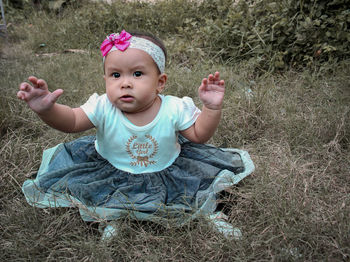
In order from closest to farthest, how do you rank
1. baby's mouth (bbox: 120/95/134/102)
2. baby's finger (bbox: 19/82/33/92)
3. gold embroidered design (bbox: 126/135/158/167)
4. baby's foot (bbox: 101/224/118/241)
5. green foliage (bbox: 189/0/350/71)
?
baby's finger (bbox: 19/82/33/92) < baby's foot (bbox: 101/224/118/241) < baby's mouth (bbox: 120/95/134/102) < gold embroidered design (bbox: 126/135/158/167) < green foliage (bbox: 189/0/350/71)

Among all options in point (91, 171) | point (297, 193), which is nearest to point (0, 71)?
point (91, 171)

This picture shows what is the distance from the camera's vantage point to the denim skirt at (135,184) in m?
1.74

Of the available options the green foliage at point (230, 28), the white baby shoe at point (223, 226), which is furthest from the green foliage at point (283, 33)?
the white baby shoe at point (223, 226)

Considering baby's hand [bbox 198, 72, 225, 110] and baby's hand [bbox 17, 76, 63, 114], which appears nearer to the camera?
baby's hand [bbox 17, 76, 63, 114]

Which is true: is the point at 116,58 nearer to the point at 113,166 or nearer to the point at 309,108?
the point at 113,166

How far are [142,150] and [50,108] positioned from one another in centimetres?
51

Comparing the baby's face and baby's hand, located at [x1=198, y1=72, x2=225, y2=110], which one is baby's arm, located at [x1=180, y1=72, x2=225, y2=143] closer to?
baby's hand, located at [x1=198, y1=72, x2=225, y2=110]

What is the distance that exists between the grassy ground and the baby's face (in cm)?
59

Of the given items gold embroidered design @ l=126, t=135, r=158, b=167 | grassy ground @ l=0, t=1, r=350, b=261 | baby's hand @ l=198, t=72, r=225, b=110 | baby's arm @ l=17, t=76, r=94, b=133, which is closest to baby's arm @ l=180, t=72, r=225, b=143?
baby's hand @ l=198, t=72, r=225, b=110

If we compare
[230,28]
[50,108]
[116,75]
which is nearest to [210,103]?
[116,75]

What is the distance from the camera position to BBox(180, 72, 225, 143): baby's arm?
169 centimetres

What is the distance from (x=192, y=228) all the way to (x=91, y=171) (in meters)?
0.68

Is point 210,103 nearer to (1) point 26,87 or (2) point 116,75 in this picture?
(2) point 116,75

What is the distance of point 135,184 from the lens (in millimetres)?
1867
